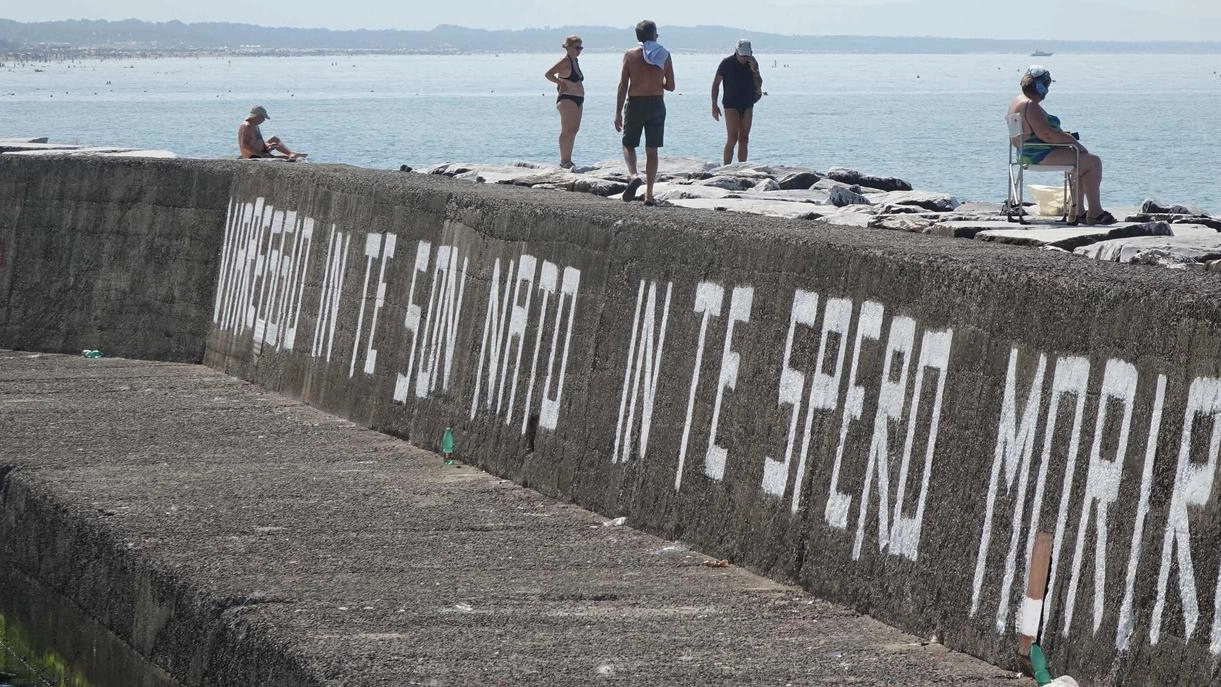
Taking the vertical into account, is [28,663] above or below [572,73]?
below

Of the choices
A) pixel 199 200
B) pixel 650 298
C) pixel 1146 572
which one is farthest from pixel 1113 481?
pixel 199 200

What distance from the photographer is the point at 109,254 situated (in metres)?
16.3

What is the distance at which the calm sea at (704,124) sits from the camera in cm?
4334

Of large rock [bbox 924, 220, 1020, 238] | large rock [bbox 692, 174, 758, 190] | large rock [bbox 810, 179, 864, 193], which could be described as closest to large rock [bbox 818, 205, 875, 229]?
large rock [bbox 924, 220, 1020, 238]

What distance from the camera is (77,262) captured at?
16406mm

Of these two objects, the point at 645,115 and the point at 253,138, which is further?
the point at 253,138

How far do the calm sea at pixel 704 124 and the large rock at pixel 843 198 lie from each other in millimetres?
15830

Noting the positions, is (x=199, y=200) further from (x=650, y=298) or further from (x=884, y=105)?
(x=884, y=105)

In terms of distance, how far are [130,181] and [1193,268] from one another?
10634 millimetres

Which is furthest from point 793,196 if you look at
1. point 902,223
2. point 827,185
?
point 902,223

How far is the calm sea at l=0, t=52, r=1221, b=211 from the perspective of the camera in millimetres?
43344

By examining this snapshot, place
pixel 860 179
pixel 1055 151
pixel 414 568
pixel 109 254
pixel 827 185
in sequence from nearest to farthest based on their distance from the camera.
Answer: pixel 414 568
pixel 1055 151
pixel 109 254
pixel 827 185
pixel 860 179

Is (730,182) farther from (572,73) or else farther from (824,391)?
(824,391)

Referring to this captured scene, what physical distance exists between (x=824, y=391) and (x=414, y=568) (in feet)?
6.67
